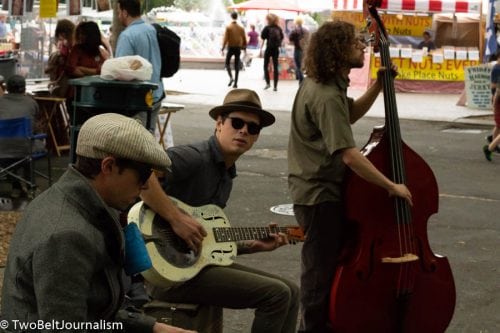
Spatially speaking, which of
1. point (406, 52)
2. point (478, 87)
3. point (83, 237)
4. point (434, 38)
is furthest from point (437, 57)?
point (83, 237)

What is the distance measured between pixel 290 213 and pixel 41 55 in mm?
6274

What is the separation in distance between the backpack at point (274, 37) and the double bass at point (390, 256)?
18.1 metres

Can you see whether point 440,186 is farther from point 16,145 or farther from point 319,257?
point 319,257

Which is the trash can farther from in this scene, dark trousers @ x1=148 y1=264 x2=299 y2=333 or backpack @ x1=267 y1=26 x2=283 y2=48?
backpack @ x1=267 y1=26 x2=283 y2=48

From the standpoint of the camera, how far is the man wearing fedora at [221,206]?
13.5 ft

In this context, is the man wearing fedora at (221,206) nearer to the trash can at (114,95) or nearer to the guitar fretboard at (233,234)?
the guitar fretboard at (233,234)

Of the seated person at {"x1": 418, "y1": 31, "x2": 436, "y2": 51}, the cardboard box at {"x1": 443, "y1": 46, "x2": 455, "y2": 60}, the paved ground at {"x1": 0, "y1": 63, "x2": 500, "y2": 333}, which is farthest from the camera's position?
the seated person at {"x1": 418, "y1": 31, "x2": 436, "y2": 51}

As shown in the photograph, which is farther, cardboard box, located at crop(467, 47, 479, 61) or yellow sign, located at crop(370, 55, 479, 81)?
cardboard box, located at crop(467, 47, 479, 61)

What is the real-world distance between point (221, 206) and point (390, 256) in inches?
38.3

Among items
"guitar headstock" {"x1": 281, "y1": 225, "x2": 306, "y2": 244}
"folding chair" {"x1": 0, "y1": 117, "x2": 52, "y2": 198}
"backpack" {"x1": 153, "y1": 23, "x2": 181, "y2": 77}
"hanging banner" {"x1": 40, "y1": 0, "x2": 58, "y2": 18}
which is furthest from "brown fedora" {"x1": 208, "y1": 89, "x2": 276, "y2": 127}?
"hanging banner" {"x1": 40, "y1": 0, "x2": 58, "y2": 18}

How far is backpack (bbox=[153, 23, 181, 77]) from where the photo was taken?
9.13m

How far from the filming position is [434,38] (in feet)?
85.7

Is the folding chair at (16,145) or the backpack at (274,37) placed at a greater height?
the backpack at (274,37)

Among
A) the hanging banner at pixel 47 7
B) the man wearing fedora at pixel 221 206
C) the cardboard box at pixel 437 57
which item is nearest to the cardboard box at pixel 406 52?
the cardboard box at pixel 437 57
